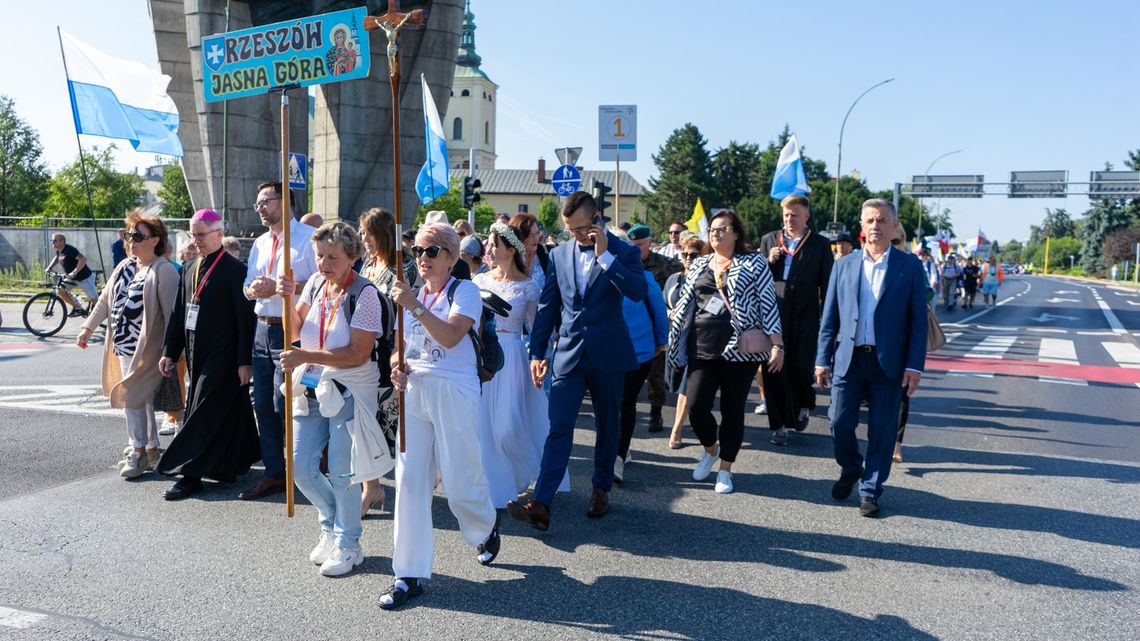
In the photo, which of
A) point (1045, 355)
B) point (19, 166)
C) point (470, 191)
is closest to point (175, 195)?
point (19, 166)

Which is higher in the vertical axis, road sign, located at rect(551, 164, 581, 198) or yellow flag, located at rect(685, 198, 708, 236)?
road sign, located at rect(551, 164, 581, 198)

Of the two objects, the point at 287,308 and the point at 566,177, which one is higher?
the point at 566,177

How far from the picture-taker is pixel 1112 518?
5648mm

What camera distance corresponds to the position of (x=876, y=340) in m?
5.69

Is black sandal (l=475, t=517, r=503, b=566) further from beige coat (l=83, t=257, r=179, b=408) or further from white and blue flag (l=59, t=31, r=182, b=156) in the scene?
white and blue flag (l=59, t=31, r=182, b=156)

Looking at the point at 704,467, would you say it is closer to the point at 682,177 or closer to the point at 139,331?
the point at 139,331

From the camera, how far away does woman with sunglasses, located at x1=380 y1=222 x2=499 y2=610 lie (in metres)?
4.14

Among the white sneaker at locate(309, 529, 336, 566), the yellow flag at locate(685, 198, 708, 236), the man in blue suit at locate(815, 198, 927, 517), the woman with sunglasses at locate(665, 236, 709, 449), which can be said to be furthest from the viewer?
the yellow flag at locate(685, 198, 708, 236)

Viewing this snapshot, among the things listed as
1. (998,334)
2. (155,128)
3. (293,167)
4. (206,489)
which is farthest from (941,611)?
(998,334)

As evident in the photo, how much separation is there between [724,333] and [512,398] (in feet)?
5.05

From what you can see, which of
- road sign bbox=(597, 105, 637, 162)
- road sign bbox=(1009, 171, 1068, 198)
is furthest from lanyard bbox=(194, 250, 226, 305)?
road sign bbox=(1009, 171, 1068, 198)

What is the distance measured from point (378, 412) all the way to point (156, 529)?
1.70 m

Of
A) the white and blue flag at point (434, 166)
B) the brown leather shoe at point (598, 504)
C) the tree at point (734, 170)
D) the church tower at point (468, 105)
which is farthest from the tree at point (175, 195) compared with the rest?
the brown leather shoe at point (598, 504)

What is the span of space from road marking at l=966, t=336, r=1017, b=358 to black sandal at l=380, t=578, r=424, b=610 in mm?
13802
